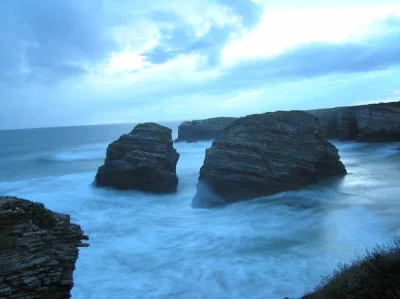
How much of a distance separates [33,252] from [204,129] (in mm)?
79421

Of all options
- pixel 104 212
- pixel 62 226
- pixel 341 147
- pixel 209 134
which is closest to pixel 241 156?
pixel 104 212

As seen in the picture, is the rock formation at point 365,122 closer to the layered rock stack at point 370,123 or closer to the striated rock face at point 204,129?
the layered rock stack at point 370,123

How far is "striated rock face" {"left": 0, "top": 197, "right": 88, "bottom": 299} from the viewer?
875 cm

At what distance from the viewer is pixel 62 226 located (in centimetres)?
1048

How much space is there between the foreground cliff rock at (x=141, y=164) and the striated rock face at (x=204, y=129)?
53854mm

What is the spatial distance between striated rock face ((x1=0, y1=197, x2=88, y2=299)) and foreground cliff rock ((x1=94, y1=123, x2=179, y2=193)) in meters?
20.4

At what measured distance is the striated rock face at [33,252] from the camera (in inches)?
344

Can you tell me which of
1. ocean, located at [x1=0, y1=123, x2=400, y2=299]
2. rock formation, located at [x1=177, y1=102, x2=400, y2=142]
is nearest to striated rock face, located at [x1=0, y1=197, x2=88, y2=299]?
ocean, located at [x1=0, y1=123, x2=400, y2=299]

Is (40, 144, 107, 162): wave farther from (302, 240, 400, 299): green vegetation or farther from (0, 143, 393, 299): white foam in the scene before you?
(302, 240, 400, 299): green vegetation

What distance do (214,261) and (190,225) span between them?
6.05 m

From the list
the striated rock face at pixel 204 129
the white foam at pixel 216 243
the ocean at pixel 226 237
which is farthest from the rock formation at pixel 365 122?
the white foam at pixel 216 243

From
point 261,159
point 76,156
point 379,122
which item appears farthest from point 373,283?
point 76,156

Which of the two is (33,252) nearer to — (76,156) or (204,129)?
(76,156)

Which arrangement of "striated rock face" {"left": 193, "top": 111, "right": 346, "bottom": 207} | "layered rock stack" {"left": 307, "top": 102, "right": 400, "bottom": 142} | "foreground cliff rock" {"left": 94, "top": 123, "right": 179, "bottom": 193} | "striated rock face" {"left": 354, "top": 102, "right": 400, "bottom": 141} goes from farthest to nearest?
1. "layered rock stack" {"left": 307, "top": 102, "right": 400, "bottom": 142}
2. "striated rock face" {"left": 354, "top": 102, "right": 400, "bottom": 141}
3. "foreground cliff rock" {"left": 94, "top": 123, "right": 179, "bottom": 193}
4. "striated rock face" {"left": 193, "top": 111, "right": 346, "bottom": 207}
